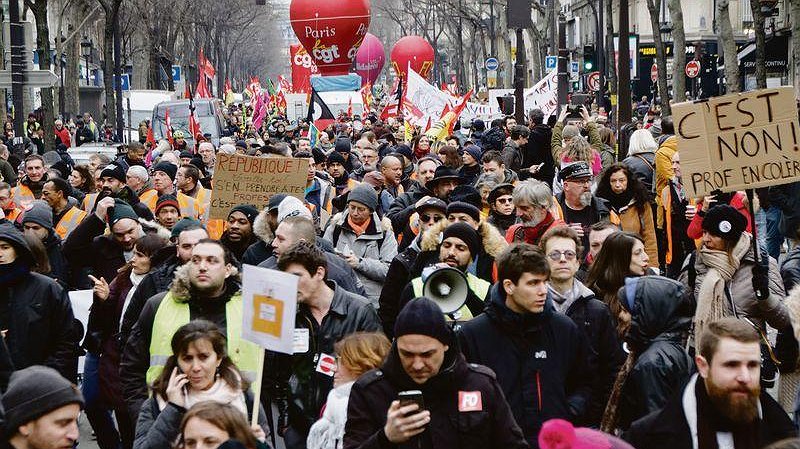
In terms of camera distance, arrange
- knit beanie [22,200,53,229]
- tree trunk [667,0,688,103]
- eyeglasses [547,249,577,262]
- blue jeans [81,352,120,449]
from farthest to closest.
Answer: tree trunk [667,0,688,103] → knit beanie [22,200,53,229] → blue jeans [81,352,120,449] → eyeglasses [547,249,577,262]

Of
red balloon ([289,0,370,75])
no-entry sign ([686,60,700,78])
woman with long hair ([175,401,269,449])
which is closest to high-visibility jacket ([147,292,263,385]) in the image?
woman with long hair ([175,401,269,449])

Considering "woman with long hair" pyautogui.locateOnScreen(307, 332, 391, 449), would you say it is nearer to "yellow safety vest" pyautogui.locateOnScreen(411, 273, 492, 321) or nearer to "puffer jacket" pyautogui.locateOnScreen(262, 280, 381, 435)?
"puffer jacket" pyautogui.locateOnScreen(262, 280, 381, 435)

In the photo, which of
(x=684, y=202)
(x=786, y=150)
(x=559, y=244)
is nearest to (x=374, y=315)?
(x=559, y=244)

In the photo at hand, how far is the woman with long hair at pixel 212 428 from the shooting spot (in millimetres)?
4910

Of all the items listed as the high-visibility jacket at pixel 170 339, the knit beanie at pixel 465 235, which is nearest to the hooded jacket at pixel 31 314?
the high-visibility jacket at pixel 170 339

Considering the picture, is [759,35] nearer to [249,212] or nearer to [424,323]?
[249,212]

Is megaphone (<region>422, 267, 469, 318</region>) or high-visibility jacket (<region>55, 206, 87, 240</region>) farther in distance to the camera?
high-visibility jacket (<region>55, 206, 87, 240</region>)

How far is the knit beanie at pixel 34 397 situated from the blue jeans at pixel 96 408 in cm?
344

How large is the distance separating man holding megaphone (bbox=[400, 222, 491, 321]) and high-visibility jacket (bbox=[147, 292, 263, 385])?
88 cm

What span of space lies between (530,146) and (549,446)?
14448mm

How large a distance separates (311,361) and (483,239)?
73.6 inches

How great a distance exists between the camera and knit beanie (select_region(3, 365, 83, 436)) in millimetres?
4992

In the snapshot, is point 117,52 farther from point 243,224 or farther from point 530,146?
point 243,224

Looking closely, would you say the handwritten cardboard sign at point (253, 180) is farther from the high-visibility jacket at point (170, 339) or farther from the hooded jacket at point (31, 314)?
the high-visibility jacket at point (170, 339)
